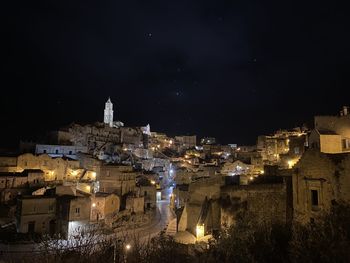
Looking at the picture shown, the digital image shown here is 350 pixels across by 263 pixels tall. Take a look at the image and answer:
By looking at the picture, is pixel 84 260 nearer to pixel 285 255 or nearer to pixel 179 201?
pixel 285 255

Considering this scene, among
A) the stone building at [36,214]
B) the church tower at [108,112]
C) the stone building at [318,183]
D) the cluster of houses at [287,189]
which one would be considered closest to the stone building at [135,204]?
the stone building at [36,214]

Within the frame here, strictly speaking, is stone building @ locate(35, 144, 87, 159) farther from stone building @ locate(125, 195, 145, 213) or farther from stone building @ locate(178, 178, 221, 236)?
stone building @ locate(178, 178, 221, 236)

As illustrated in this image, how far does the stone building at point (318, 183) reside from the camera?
49.0ft

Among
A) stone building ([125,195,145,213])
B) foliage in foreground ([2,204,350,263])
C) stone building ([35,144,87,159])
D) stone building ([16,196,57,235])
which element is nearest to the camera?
foliage in foreground ([2,204,350,263])

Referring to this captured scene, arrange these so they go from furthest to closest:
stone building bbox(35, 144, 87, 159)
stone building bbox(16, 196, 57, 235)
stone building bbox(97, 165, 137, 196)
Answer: stone building bbox(35, 144, 87, 159), stone building bbox(97, 165, 137, 196), stone building bbox(16, 196, 57, 235)

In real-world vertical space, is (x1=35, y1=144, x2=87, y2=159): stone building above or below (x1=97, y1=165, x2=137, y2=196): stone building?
above

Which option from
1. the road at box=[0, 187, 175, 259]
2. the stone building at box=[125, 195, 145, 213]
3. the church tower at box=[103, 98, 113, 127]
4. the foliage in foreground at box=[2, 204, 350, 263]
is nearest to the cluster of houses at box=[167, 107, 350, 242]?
the foliage in foreground at box=[2, 204, 350, 263]

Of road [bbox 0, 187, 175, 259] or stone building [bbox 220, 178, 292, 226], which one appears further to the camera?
road [bbox 0, 187, 175, 259]

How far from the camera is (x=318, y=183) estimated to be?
1598 centimetres

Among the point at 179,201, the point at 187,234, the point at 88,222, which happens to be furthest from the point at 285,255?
the point at 179,201

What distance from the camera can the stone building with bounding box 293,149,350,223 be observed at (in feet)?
49.0

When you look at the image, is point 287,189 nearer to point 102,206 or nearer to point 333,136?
point 333,136

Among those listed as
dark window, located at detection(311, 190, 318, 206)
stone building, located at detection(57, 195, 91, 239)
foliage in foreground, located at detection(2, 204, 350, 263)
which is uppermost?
dark window, located at detection(311, 190, 318, 206)

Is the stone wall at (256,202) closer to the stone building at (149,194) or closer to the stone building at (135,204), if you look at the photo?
the stone building at (135,204)
